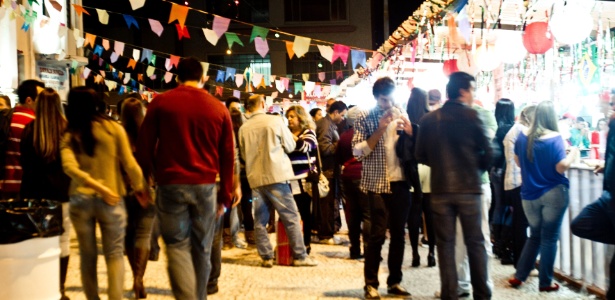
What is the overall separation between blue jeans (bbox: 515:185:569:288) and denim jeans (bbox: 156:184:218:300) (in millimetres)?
3320

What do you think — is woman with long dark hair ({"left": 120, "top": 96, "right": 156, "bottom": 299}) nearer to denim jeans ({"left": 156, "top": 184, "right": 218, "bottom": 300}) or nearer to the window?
denim jeans ({"left": 156, "top": 184, "right": 218, "bottom": 300})

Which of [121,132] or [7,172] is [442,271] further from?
[7,172]

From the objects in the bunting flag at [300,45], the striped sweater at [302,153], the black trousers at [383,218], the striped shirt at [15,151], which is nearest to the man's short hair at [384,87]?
the black trousers at [383,218]

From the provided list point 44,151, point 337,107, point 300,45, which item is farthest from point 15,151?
point 300,45

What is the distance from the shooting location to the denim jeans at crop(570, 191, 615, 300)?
15.9 feet

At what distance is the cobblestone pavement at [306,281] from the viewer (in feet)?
20.3

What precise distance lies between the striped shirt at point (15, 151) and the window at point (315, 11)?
1333 inches

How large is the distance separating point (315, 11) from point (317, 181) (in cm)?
3157

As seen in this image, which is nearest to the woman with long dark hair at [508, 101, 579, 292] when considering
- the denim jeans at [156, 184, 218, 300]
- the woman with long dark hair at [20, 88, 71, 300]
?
the denim jeans at [156, 184, 218, 300]

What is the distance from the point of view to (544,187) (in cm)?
596

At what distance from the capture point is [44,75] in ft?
54.8

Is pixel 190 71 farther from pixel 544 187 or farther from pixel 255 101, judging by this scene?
pixel 544 187

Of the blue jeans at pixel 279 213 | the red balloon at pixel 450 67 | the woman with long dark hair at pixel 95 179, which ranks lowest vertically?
the blue jeans at pixel 279 213

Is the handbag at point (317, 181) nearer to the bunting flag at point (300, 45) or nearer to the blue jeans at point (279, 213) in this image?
the blue jeans at point (279, 213)
